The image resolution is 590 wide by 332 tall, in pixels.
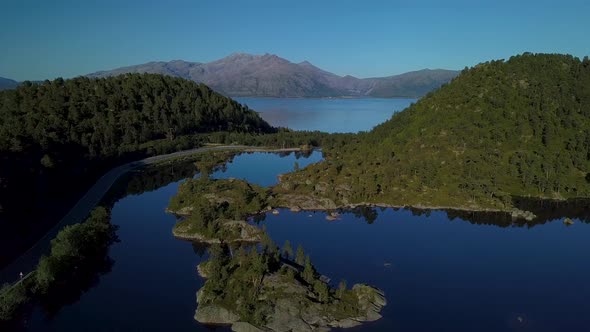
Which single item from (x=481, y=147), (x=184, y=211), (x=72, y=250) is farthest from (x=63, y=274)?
(x=481, y=147)

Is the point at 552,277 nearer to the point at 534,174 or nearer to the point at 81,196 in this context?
the point at 534,174

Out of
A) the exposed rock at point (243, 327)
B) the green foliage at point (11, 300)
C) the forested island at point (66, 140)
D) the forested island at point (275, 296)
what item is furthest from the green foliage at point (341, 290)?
the forested island at point (66, 140)

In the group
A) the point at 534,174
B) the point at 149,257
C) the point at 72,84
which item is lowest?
the point at 149,257

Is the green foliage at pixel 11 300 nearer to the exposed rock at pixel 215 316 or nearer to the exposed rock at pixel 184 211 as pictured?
the exposed rock at pixel 215 316

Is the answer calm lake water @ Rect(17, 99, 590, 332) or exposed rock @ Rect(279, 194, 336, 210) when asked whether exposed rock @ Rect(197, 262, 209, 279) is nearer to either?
calm lake water @ Rect(17, 99, 590, 332)

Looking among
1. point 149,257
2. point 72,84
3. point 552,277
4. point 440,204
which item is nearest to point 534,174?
point 440,204

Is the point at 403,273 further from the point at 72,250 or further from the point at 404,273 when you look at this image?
the point at 72,250

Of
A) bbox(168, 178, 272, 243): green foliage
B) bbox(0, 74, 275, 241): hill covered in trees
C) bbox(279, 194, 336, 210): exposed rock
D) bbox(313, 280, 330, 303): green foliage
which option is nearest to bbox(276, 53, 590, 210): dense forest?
bbox(279, 194, 336, 210): exposed rock
